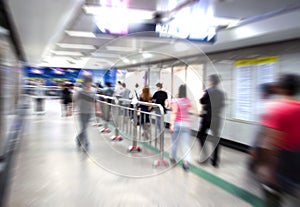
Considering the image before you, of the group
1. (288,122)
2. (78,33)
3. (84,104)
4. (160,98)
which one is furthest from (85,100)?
(288,122)

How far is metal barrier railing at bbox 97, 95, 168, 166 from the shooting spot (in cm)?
433

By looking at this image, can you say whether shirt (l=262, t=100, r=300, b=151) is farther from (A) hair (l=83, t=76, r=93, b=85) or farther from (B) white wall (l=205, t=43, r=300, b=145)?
(B) white wall (l=205, t=43, r=300, b=145)

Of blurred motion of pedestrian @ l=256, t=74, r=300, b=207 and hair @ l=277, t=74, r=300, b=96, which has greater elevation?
hair @ l=277, t=74, r=300, b=96

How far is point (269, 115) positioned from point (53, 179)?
265cm

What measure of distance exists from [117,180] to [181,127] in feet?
3.83

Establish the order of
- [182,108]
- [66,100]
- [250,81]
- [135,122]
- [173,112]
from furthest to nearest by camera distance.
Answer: [66,100] → [250,81] → [135,122] → [173,112] → [182,108]

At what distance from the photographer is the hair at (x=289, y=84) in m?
1.90

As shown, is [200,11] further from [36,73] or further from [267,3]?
[36,73]

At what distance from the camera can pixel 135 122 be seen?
5.09 metres

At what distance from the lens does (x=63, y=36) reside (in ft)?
24.0

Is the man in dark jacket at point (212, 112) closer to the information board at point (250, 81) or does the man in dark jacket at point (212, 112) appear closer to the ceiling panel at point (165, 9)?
the ceiling panel at point (165, 9)

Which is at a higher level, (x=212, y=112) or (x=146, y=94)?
(x=146, y=94)

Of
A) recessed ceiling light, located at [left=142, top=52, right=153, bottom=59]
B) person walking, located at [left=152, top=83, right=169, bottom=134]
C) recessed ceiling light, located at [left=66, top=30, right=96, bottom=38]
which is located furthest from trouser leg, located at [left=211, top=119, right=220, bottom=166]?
recessed ceiling light, located at [left=66, top=30, right=96, bottom=38]

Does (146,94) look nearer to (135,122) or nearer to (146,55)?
(146,55)
